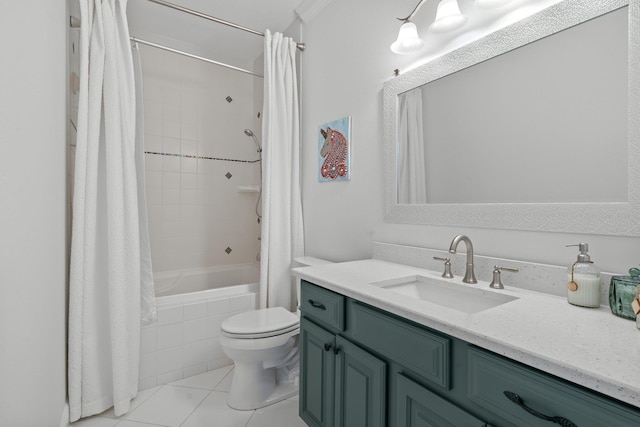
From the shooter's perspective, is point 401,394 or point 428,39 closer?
point 401,394

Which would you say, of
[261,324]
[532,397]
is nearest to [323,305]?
[261,324]

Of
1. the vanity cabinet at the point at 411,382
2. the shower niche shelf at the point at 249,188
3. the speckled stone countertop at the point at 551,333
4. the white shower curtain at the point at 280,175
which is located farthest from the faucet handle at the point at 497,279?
the shower niche shelf at the point at 249,188

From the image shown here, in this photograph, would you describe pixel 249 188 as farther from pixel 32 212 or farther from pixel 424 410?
pixel 424 410

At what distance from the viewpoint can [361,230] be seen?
1896mm

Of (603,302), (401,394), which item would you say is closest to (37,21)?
A: (401,394)

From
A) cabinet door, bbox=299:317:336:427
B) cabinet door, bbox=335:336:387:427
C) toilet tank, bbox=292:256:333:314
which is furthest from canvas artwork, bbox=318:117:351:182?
cabinet door, bbox=335:336:387:427

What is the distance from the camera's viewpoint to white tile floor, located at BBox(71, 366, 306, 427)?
162cm

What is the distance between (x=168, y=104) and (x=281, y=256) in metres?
1.84

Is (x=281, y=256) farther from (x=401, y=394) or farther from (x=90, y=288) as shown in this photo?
(x=401, y=394)

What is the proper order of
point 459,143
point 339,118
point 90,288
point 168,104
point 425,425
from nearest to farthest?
point 425,425 → point 459,143 → point 90,288 → point 339,118 → point 168,104

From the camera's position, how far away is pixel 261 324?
5.78 feet

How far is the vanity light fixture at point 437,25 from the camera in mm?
1256

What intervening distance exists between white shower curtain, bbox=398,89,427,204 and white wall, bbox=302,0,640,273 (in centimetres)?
15

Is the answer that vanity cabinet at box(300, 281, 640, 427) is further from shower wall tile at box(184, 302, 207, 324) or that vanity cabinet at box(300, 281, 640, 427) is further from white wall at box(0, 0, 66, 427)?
white wall at box(0, 0, 66, 427)
